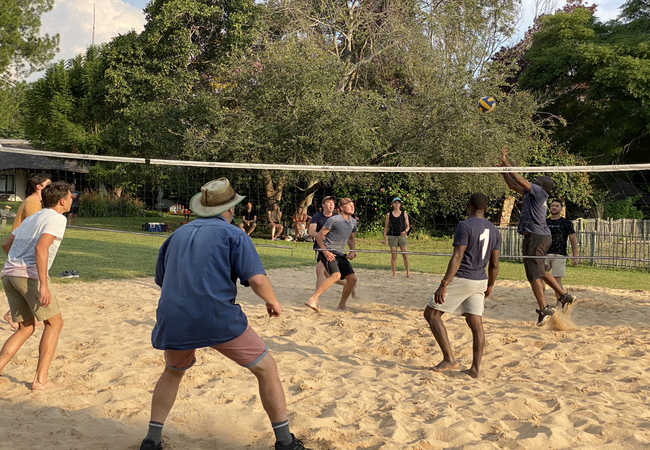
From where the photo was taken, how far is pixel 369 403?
14.3 ft

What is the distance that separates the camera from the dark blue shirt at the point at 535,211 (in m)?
7.29

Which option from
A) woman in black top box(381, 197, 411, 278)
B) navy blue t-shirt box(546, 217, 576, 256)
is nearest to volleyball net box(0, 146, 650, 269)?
woman in black top box(381, 197, 411, 278)

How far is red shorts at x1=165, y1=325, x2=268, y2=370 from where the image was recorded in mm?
3301

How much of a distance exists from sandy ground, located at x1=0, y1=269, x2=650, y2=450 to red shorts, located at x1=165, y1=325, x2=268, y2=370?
2.12 ft

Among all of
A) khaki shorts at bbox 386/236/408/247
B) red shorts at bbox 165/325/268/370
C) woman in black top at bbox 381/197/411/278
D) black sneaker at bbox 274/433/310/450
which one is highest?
woman in black top at bbox 381/197/411/278

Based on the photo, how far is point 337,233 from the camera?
320 inches

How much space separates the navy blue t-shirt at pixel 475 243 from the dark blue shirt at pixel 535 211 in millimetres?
2216

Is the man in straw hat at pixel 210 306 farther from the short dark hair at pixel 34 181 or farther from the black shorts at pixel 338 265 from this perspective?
the black shorts at pixel 338 265

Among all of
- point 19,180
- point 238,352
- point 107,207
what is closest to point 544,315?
point 238,352

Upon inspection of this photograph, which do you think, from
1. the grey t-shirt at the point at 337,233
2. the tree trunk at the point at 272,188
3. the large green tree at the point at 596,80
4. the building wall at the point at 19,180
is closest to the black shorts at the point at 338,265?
the grey t-shirt at the point at 337,233

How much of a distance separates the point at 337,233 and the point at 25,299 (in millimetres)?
4388

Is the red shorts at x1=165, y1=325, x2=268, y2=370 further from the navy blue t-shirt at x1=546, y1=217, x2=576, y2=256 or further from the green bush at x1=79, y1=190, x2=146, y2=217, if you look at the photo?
the green bush at x1=79, y1=190, x2=146, y2=217

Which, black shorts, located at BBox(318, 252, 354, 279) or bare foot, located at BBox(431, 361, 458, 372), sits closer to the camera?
bare foot, located at BBox(431, 361, 458, 372)

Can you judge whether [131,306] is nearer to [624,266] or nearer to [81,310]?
[81,310]
